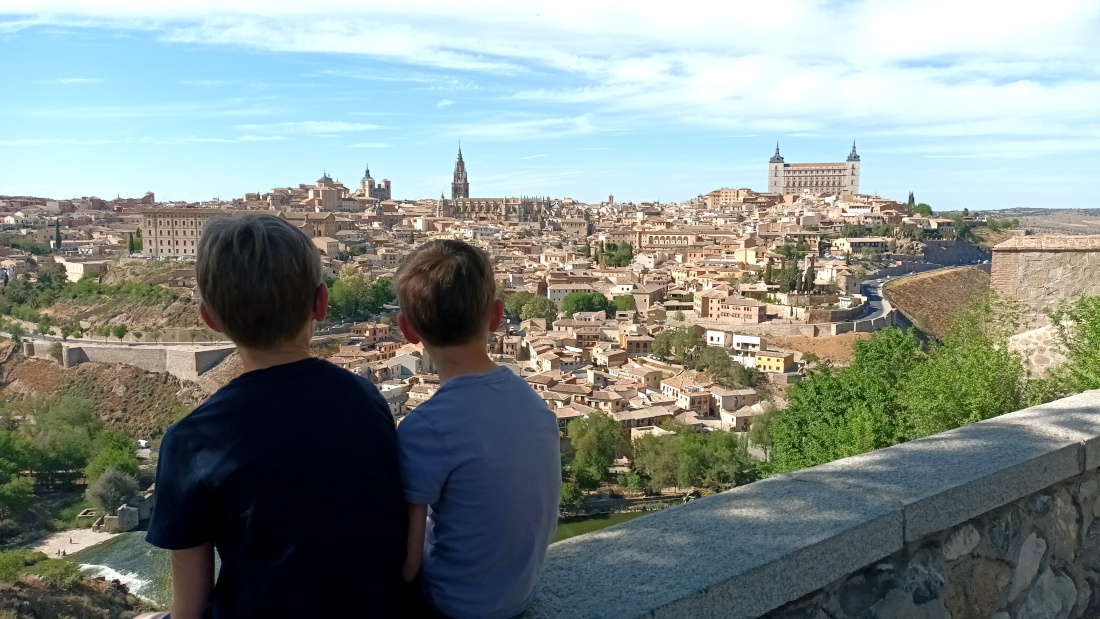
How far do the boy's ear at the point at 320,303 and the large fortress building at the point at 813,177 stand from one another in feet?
282

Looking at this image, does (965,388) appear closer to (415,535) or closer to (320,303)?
(415,535)

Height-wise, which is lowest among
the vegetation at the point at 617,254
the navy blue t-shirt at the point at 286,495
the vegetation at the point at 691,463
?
the vegetation at the point at 691,463

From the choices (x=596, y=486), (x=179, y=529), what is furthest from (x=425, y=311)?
(x=596, y=486)

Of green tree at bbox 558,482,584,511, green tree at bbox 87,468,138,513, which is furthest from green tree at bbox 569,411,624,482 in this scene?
green tree at bbox 87,468,138,513

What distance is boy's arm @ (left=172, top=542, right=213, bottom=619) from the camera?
0.91 meters

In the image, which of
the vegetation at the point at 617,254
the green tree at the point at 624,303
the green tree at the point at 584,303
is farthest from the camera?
the vegetation at the point at 617,254

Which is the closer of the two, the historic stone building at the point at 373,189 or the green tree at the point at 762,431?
the green tree at the point at 762,431

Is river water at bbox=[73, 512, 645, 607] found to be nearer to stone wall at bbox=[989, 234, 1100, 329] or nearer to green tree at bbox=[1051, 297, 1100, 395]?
stone wall at bbox=[989, 234, 1100, 329]

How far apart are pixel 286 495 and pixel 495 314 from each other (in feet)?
1.15

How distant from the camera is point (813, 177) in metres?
86.2

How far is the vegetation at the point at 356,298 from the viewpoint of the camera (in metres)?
31.0

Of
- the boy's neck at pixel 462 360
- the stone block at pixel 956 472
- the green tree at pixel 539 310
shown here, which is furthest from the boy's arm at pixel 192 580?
the green tree at pixel 539 310

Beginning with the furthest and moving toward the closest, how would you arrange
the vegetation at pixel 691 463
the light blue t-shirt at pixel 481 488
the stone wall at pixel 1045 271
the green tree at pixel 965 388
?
1. the vegetation at pixel 691 463
2. the stone wall at pixel 1045 271
3. the green tree at pixel 965 388
4. the light blue t-shirt at pixel 481 488

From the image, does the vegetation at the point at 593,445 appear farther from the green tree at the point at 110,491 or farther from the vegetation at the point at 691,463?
the green tree at the point at 110,491
